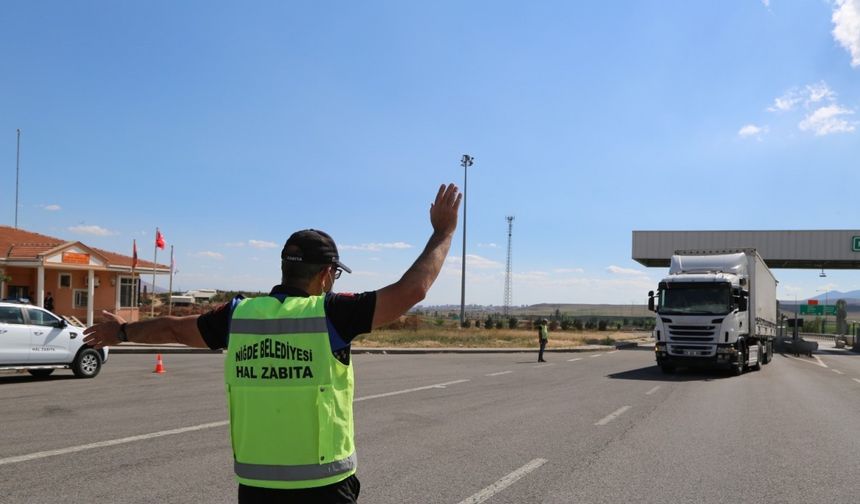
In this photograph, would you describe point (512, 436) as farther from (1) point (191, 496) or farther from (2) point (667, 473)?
(1) point (191, 496)

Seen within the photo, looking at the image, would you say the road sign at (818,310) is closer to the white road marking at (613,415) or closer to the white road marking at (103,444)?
the white road marking at (613,415)

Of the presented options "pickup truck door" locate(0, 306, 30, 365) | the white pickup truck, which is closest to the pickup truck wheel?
the white pickup truck

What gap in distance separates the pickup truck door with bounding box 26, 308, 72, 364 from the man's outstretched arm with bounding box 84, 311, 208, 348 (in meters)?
13.3

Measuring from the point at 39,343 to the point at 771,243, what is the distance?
43.6 meters

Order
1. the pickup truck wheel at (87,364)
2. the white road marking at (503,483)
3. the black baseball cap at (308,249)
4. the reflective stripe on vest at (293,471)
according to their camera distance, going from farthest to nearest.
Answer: the pickup truck wheel at (87,364), the white road marking at (503,483), the black baseball cap at (308,249), the reflective stripe on vest at (293,471)

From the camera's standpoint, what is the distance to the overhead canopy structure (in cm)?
4425

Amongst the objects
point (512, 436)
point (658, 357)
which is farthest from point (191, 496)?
point (658, 357)

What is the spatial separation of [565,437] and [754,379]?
509 inches

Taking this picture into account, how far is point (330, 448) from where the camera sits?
2.63 meters

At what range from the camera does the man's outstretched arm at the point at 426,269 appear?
2.67m

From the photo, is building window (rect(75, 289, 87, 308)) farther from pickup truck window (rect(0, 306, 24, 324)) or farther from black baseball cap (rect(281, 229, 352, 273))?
black baseball cap (rect(281, 229, 352, 273))

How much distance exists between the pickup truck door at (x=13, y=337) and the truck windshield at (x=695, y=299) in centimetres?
1664

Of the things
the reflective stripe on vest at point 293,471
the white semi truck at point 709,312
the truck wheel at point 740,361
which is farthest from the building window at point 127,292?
the reflective stripe on vest at point 293,471

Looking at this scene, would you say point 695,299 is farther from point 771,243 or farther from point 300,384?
point 771,243
